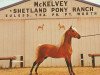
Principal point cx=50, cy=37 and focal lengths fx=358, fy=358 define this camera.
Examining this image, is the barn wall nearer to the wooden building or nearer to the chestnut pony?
the wooden building

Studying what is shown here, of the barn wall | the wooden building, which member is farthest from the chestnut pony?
the barn wall

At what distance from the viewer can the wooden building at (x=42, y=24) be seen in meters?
21.9

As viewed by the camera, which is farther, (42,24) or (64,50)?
(42,24)

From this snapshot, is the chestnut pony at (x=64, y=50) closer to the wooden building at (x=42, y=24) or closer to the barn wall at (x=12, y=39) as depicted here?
the wooden building at (x=42, y=24)

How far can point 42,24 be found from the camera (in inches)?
869

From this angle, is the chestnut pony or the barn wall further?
the barn wall

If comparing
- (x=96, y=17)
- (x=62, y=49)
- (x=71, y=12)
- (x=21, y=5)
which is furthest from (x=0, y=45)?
(x=62, y=49)

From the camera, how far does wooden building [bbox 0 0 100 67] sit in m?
21.9

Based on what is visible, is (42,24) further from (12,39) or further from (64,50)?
(64,50)

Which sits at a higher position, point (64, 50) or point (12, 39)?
point (12, 39)

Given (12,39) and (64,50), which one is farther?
(12,39)

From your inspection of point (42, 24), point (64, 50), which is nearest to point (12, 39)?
point (42, 24)

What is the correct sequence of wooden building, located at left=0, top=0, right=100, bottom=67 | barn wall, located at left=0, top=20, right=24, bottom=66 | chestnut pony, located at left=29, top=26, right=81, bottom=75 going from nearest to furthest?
chestnut pony, located at left=29, top=26, right=81, bottom=75 < wooden building, located at left=0, top=0, right=100, bottom=67 < barn wall, located at left=0, top=20, right=24, bottom=66

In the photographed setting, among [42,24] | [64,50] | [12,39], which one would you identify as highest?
[42,24]
